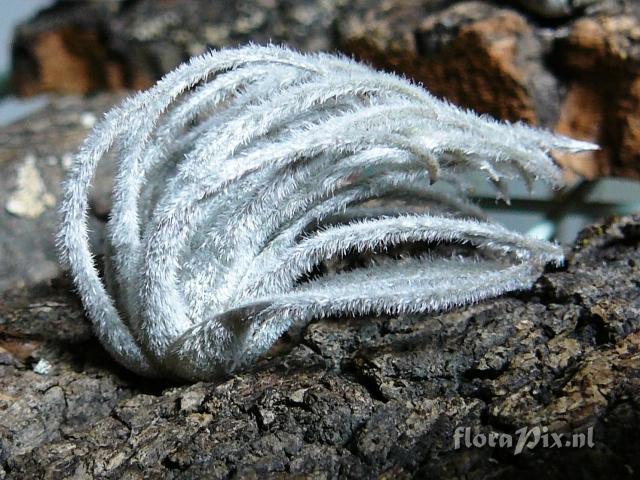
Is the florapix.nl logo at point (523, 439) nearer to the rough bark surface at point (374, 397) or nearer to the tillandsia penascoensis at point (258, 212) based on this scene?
the rough bark surface at point (374, 397)

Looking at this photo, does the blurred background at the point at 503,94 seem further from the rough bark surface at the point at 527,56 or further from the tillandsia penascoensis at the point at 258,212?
the tillandsia penascoensis at the point at 258,212

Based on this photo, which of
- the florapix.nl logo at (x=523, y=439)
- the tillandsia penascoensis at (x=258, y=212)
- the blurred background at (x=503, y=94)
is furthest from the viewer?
the blurred background at (x=503, y=94)

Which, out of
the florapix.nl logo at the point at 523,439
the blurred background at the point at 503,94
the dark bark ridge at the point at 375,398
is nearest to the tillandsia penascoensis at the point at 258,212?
the dark bark ridge at the point at 375,398

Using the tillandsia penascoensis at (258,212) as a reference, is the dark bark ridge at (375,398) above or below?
below

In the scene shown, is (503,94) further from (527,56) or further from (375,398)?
(375,398)

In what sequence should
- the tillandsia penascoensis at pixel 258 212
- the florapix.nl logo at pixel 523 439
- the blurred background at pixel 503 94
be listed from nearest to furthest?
the florapix.nl logo at pixel 523 439 → the tillandsia penascoensis at pixel 258 212 → the blurred background at pixel 503 94

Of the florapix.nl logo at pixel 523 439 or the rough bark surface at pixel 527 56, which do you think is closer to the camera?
the florapix.nl logo at pixel 523 439

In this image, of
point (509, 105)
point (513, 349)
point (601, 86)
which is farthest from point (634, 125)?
point (513, 349)

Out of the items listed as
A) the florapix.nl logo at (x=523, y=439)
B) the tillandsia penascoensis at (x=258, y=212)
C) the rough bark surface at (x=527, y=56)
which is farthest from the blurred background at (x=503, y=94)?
the florapix.nl logo at (x=523, y=439)
